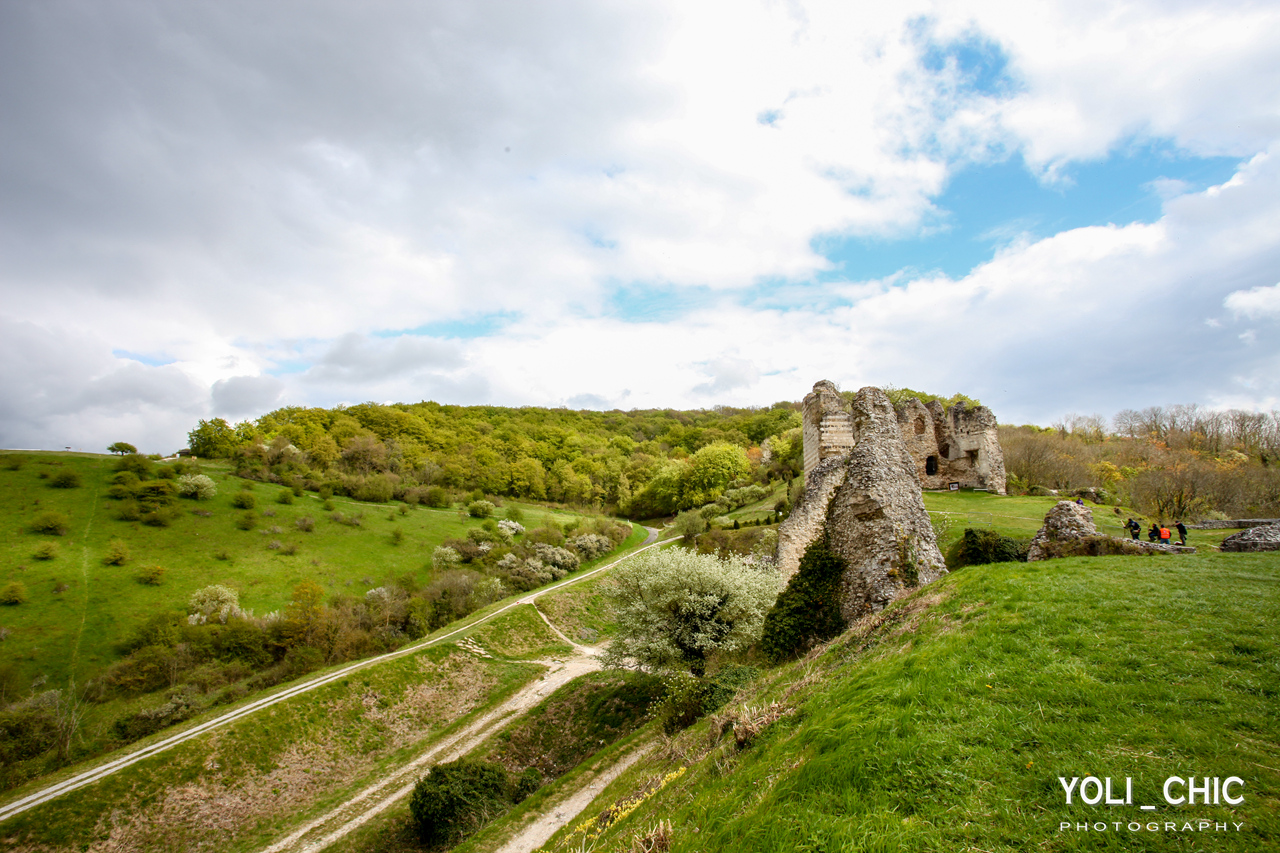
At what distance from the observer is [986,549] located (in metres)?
17.8

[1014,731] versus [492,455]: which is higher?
[492,455]

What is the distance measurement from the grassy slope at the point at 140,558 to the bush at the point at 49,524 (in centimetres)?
66

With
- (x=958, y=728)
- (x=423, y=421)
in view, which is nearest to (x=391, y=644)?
(x=958, y=728)

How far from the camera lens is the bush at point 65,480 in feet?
138

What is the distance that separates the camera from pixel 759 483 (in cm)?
6119

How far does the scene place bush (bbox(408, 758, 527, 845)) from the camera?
14492 millimetres

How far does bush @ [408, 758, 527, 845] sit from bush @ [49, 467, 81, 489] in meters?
50.3

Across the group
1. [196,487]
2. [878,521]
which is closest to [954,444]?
[878,521]

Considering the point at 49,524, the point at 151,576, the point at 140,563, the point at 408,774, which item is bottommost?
the point at 408,774

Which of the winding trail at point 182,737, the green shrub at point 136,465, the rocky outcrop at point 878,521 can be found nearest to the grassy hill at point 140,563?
the green shrub at point 136,465

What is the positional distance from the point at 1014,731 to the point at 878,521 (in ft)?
33.9

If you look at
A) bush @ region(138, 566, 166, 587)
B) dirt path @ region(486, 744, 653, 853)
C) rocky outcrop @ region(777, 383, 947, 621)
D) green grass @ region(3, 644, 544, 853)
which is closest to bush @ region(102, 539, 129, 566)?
bush @ region(138, 566, 166, 587)

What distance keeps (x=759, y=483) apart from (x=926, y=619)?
5282 cm

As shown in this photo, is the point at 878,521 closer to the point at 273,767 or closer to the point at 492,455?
the point at 273,767
